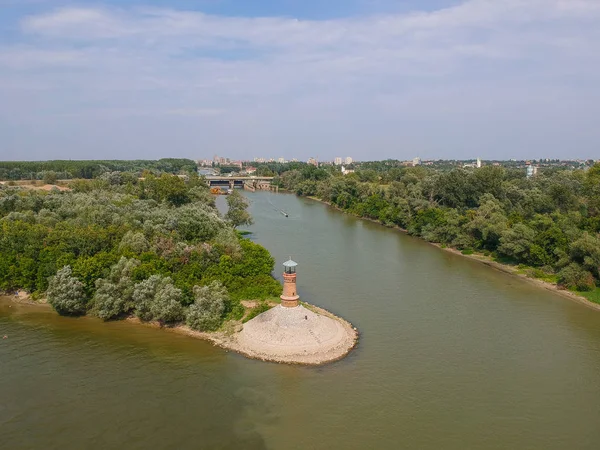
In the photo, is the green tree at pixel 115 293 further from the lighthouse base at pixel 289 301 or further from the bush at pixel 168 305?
the lighthouse base at pixel 289 301

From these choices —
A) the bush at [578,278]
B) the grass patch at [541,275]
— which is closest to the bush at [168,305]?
the bush at [578,278]

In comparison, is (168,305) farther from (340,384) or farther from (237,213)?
(237,213)

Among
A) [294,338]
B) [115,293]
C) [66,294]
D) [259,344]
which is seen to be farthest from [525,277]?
[66,294]

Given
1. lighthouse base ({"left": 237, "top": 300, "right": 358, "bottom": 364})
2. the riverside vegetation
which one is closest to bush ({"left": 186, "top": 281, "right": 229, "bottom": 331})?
the riverside vegetation

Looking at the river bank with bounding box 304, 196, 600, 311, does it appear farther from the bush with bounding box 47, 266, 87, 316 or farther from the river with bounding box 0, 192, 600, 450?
the bush with bounding box 47, 266, 87, 316

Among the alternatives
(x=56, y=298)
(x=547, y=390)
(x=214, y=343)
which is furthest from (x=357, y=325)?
A: (x=56, y=298)

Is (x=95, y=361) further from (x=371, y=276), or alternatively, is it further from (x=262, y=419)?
(x=371, y=276)
